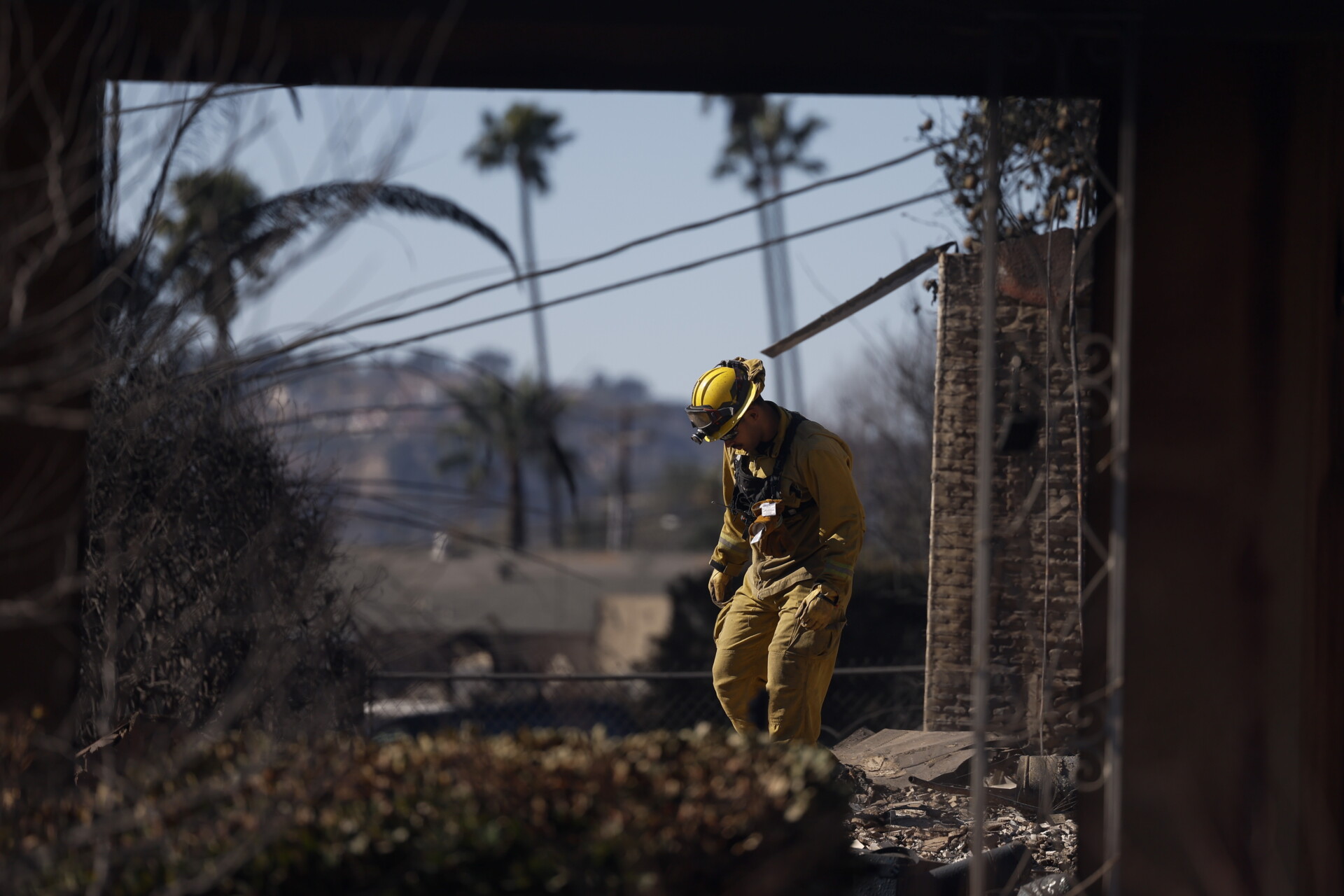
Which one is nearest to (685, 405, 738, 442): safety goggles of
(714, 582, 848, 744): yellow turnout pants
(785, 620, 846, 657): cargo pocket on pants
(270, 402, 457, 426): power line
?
A: (714, 582, 848, 744): yellow turnout pants

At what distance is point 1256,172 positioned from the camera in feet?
11.1

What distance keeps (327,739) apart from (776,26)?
2369mm

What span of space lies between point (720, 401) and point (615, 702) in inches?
474

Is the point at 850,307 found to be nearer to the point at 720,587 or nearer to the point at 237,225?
the point at 720,587

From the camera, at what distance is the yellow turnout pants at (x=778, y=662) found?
18.0 feet

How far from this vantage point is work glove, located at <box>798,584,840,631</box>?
5.38m

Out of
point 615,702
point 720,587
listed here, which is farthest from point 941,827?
point 615,702

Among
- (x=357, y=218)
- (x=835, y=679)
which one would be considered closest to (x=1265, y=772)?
(x=357, y=218)

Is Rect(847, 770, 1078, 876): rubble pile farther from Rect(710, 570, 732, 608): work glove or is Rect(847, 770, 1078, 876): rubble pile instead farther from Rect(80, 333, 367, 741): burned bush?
Rect(80, 333, 367, 741): burned bush

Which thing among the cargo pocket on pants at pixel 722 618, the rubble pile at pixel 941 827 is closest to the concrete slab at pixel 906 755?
the rubble pile at pixel 941 827

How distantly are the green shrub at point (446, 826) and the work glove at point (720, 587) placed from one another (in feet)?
9.97

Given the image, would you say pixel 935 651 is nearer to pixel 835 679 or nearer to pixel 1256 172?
pixel 1256 172

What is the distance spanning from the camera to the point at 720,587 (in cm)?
617

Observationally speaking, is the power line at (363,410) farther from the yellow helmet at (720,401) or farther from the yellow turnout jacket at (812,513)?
the yellow turnout jacket at (812,513)
